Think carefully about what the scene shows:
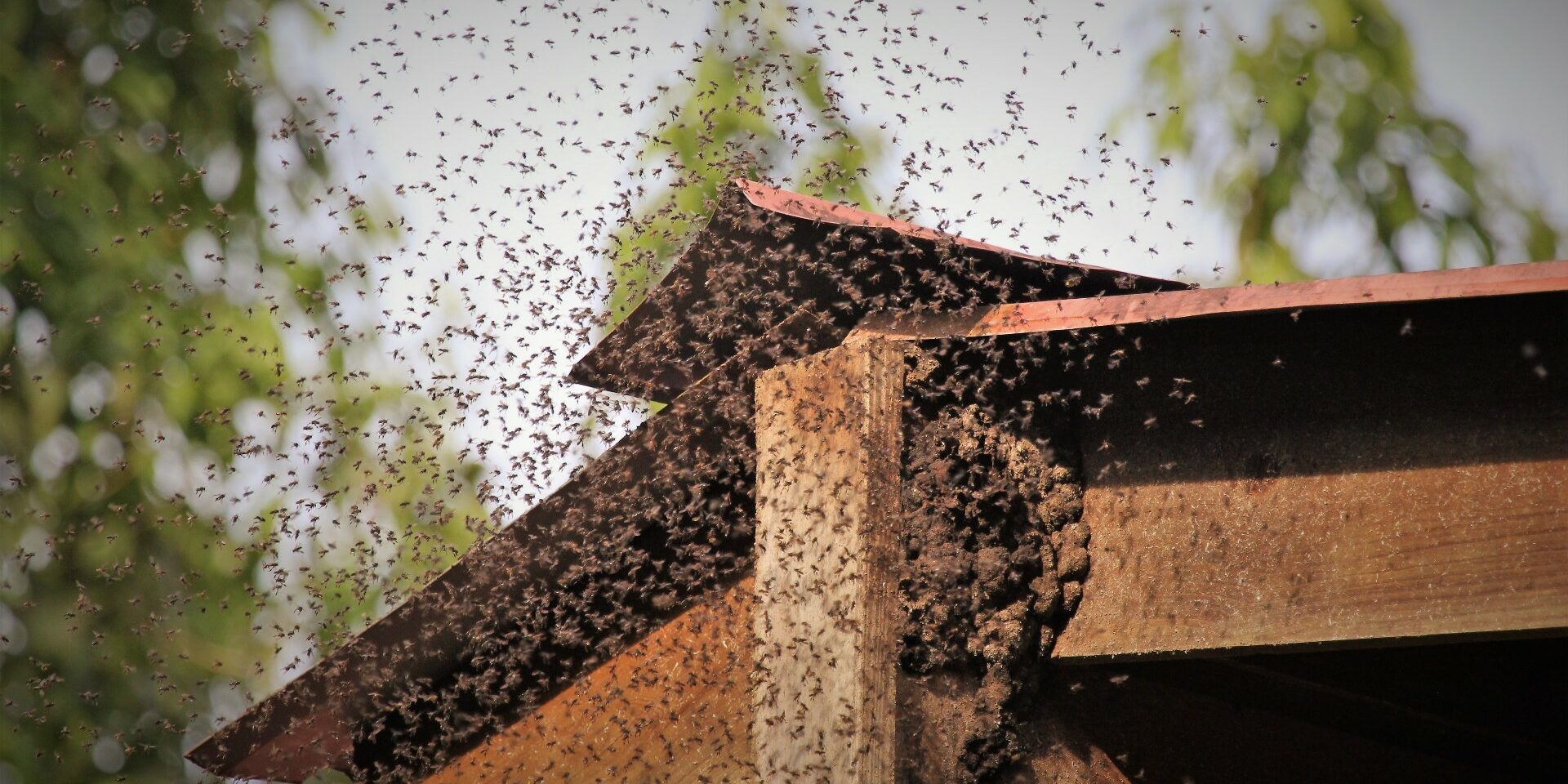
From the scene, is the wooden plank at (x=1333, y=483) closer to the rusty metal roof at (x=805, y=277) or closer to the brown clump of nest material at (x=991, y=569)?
the brown clump of nest material at (x=991, y=569)

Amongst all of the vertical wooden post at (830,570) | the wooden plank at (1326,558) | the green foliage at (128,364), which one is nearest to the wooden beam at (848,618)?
the vertical wooden post at (830,570)

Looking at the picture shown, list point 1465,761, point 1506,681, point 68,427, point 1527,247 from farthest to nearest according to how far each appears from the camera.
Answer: point 1527,247
point 68,427
point 1465,761
point 1506,681

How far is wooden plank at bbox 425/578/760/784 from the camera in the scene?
2477 millimetres

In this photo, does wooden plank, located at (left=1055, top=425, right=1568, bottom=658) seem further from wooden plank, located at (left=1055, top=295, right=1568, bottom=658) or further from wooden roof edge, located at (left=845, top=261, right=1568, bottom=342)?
wooden roof edge, located at (left=845, top=261, right=1568, bottom=342)

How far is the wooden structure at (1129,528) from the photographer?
184 cm

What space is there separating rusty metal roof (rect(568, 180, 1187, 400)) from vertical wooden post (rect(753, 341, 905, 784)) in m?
0.23

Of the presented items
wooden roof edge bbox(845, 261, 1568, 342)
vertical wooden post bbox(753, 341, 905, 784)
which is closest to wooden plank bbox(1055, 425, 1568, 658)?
wooden roof edge bbox(845, 261, 1568, 342)

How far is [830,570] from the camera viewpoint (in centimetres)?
222

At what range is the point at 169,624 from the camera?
8.85 metres

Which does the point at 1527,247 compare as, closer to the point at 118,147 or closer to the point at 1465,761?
the point at 1465,761

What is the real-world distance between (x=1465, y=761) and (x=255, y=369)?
8883mm

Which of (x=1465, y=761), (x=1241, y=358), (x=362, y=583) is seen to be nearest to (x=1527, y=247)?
(x=1465, y=761)

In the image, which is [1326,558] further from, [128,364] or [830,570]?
[128,364]

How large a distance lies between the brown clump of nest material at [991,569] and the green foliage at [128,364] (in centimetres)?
646
